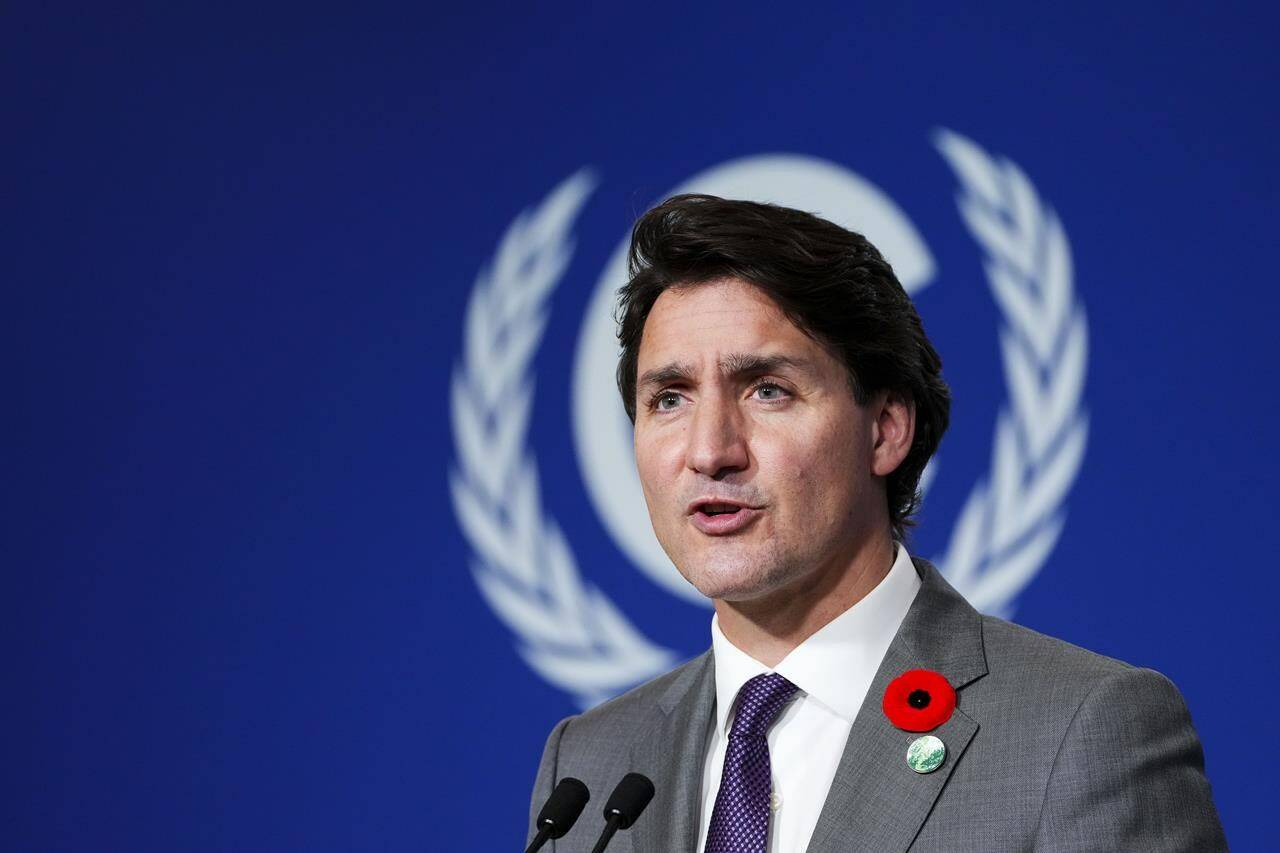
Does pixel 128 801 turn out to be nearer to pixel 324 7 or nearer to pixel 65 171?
pixel 65 171

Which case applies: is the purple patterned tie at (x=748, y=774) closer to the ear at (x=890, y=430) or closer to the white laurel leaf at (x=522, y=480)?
the ear at (x=890, y=430)

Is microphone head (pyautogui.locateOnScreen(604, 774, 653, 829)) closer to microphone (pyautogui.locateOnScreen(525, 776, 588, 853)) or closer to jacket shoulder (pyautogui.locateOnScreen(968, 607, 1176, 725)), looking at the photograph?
microphone (pyautogui.locateOnScreen(525, 776, 588, 853))

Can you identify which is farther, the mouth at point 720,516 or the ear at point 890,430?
the ear at point 890,430

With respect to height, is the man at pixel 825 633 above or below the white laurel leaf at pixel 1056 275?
below

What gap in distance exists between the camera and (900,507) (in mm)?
2529

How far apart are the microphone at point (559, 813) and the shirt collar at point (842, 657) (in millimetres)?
379

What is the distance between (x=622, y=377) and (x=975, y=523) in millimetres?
1001

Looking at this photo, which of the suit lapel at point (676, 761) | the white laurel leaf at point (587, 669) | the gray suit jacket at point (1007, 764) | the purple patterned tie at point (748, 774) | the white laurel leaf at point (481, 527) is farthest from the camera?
the white laurel leaf at point (481, 527)

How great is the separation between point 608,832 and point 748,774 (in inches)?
13.0

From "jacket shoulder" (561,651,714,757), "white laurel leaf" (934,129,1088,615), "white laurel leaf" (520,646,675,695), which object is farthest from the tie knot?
"white laurel leaf" (520,646,675,695)

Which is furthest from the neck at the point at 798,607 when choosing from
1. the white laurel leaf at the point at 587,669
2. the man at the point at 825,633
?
the white laurel leaf at the point at 587,669

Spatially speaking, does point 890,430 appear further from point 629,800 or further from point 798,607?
point 629,800

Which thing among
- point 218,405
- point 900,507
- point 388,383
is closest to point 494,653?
point 388,383

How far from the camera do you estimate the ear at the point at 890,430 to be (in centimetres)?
237
